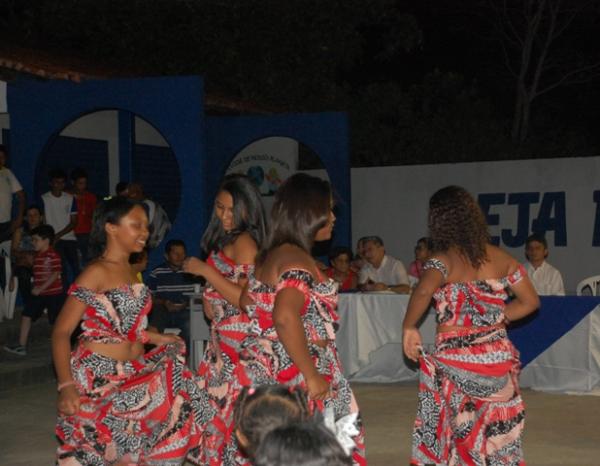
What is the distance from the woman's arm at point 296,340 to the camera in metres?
4.50

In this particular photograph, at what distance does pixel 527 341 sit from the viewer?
9.93 meters

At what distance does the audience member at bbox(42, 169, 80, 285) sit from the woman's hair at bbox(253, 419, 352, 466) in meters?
10.3

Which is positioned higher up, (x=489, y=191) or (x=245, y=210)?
(x=489, y=191)

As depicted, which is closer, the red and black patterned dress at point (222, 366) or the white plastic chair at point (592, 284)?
the red and black patterned dress at point (222, 366)

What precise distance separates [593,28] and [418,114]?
5906mm

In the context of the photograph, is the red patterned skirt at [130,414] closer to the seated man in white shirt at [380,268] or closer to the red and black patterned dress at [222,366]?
the red and black patterned dress at [222,366]

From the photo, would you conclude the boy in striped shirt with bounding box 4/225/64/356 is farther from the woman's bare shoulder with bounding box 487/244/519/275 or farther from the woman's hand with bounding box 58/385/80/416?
the woman's bare shoulder with bounding box 487/244/519/275

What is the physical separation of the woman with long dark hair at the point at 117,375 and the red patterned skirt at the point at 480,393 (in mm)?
1173

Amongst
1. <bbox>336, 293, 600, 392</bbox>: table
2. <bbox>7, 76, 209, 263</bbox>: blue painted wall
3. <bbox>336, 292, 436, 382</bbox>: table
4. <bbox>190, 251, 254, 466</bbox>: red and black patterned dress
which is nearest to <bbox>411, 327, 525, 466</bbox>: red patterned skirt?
<bbox>190, 251, 254, 466</bbox>: red and black patterned dress

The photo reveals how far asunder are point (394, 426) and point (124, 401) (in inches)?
146

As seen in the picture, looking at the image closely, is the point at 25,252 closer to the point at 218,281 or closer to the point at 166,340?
the point at 166,340

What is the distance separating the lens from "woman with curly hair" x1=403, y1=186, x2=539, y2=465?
18.0ft

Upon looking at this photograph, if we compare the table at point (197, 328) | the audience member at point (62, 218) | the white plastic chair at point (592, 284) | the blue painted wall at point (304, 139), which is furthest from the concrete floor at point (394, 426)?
the blue painted wall at point (304, 139)

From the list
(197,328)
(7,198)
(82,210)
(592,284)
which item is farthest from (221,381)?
(82,210)
